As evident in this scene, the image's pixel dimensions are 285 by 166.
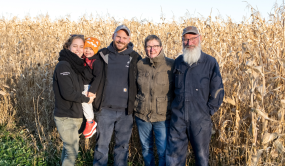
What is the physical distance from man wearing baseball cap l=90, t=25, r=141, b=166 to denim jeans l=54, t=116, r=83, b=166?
14.7 inches

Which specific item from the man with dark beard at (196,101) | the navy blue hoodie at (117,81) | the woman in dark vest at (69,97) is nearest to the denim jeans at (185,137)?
the man with dark beard at (196,101)

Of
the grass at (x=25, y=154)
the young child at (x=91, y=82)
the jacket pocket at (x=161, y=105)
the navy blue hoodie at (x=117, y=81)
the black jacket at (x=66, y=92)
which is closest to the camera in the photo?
the black jacket at (x=66, y=92)

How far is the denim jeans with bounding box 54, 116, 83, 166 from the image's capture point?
10.2ft

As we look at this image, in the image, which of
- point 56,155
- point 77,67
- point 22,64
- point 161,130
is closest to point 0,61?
point 22,64

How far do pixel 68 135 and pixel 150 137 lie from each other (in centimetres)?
118

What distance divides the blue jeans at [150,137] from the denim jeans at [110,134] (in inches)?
10.0

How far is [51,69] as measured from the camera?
17.3ft

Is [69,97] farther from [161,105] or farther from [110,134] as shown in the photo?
[161,105]

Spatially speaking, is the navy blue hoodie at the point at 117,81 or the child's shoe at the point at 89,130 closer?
the child's shoe at the point at 89,130

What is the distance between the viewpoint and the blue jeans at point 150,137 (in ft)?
10.8

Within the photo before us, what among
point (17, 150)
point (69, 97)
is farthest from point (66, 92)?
point (17, 150)

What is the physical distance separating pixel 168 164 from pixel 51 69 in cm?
356

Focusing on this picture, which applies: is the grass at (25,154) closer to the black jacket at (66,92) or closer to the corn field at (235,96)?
the corn field at (235,96)

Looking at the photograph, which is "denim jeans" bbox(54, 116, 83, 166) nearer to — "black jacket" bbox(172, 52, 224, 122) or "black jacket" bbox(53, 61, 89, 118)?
"black jacket" bbox(53, 61, 89, 118)
